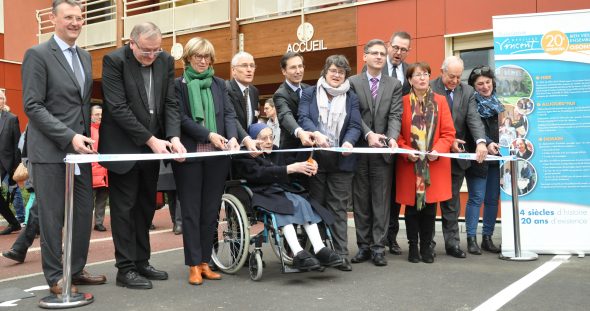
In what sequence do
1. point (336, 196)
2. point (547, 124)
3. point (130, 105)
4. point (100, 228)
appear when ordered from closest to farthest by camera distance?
1. point (130, 105)
2. point (336, 196)
3. point (547, 124)
4. point (100, 228)

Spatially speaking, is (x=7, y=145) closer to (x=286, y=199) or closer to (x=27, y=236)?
(x=27, y=236)

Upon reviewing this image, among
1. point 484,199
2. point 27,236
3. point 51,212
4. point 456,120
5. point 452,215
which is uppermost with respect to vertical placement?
point 456,120

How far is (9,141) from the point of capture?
8.23m

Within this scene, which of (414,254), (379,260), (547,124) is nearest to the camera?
(379,260)

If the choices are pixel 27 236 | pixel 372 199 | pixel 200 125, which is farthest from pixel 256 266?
pixel 27 236

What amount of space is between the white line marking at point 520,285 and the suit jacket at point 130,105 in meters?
2.60

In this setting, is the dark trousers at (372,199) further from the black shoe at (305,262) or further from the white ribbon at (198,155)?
the black shoe at (305,262)

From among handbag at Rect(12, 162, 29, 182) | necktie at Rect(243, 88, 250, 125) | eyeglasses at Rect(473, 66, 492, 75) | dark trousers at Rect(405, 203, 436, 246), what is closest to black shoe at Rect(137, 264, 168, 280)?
necktie at Rect(243, 88, 250, 125)

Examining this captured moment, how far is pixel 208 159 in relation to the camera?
188 inches

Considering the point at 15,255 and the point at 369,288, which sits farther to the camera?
the point at 15,255

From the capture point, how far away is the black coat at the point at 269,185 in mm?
4688

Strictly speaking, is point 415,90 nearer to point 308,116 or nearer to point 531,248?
point 308,116

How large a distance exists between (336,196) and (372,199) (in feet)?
1.51

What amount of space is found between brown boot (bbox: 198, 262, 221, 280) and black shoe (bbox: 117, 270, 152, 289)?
497mm
